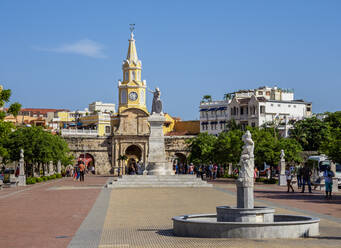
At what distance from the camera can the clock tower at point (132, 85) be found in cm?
10288

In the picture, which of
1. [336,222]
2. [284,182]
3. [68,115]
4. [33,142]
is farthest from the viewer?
[68,115]

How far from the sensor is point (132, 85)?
103m

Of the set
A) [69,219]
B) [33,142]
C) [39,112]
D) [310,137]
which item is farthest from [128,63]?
[69,219]

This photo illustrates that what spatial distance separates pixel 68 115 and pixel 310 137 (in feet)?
264

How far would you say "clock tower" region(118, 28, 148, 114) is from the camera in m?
103

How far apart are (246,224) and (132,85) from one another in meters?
88.7

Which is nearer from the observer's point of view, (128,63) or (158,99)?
(158,99)

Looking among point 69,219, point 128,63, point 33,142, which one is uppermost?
point 128,63

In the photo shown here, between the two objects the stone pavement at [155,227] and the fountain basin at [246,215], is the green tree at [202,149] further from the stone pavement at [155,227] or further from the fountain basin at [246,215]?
the fountain basin at [246,215]

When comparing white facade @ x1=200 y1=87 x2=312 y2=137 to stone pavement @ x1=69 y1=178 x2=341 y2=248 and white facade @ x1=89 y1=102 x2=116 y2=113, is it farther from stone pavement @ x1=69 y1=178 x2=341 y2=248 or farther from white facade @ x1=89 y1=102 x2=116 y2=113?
stone pavement @ x1=69 y1=178 x2=341 y2=248

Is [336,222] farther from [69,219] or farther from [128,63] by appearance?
[128,63]

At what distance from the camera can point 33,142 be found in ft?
184

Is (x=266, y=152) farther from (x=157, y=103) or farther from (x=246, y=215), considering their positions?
(x=246, y=215)

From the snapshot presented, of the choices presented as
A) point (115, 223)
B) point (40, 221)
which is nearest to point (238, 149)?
point (40, 221)
